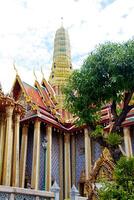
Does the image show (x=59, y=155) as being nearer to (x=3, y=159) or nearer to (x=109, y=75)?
(x=3, y=159)

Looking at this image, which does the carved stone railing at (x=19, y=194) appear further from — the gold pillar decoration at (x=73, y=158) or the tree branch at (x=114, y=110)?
the gold pillar decoration at (x=73, y=158)

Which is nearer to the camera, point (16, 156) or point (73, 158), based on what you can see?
point (16, 156)

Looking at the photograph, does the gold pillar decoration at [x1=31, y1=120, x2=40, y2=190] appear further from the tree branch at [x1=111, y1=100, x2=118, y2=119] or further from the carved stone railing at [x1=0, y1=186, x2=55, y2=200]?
the tree branch at [x1=111, y1=100, x2=118, y2=119]

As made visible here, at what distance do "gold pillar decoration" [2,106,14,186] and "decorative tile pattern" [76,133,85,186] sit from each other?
5194 mm

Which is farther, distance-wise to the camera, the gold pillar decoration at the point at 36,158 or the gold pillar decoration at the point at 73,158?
the gold pillar decoration at the point at 73,158

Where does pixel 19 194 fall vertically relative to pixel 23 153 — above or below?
below

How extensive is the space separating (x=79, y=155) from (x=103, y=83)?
979cm

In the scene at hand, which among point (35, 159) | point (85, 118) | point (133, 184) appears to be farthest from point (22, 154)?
point (133, 184)

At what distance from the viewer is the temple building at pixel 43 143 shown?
43.3 feet

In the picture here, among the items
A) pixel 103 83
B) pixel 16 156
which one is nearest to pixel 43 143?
pixel 16 156

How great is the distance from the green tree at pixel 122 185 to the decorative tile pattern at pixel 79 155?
1134cm

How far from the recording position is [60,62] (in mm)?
23141

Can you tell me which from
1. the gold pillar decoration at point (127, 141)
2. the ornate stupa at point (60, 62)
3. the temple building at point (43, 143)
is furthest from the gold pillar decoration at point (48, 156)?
the ornate stupa at point (60, 62)

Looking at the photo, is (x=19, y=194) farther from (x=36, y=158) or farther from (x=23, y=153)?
(x=23, y=153)
